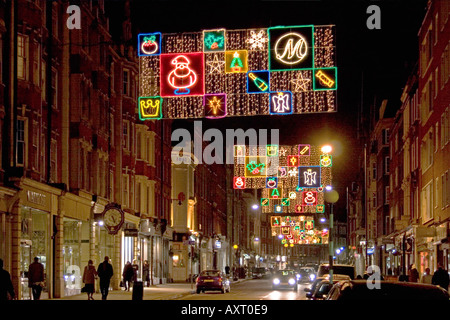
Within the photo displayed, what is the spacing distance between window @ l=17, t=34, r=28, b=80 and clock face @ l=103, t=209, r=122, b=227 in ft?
20.3

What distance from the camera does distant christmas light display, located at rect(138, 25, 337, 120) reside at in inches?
987

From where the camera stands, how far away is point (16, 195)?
29094 mm

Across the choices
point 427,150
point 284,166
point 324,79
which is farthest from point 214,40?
point 427,150

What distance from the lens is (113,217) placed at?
3175 cm

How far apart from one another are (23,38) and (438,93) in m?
22.0

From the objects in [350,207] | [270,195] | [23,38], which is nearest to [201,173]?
[270,195]

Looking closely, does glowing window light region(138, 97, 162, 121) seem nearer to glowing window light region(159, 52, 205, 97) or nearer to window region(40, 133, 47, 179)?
glowing window light region(159, 52, 205, 97)

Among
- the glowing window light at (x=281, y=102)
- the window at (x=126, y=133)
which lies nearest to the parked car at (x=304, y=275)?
the window at (x=126, y=133)

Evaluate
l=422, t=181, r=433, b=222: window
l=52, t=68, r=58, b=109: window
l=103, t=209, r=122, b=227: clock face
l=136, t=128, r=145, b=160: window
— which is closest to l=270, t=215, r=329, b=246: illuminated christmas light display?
l=136, t=128, r=145, b=160: window

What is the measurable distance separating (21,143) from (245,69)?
9996 millimetres

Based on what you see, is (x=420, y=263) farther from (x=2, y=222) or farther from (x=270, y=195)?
(x=2, y=222)

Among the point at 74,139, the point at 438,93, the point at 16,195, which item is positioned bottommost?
the point at 16,195

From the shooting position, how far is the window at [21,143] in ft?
99.6
